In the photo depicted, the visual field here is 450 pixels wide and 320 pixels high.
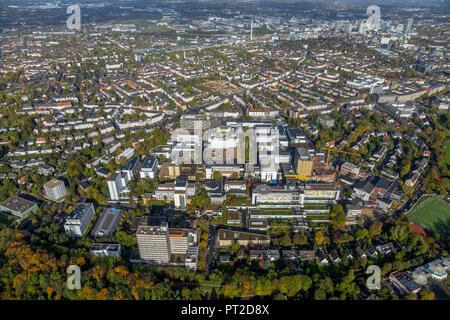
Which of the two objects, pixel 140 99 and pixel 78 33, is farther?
pixel 78 33

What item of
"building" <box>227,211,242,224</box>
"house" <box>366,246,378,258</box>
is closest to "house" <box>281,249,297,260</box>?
"building" <box>227,211,242,224</box>

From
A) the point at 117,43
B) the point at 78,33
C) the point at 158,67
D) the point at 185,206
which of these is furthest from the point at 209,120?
the point at 78,33

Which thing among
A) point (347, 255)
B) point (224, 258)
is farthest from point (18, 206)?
point (347, 255)

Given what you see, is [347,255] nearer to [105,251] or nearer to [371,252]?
[371,252]

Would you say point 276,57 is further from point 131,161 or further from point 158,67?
point 131,161

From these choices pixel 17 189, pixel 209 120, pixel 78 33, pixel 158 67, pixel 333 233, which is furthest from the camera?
pixel 78 33
